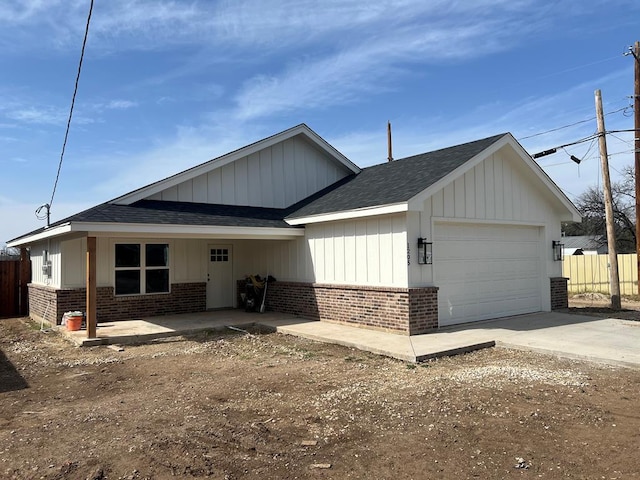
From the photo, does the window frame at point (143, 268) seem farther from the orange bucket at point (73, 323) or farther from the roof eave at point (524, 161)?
the roof eave at point (524, 161)

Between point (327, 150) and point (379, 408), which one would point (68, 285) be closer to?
point (327, 150)

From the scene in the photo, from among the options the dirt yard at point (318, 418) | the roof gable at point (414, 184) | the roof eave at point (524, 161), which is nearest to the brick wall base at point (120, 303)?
the roof gable at point (414, 184)

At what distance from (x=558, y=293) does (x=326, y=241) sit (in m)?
6.54

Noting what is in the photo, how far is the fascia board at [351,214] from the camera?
32.2 ft

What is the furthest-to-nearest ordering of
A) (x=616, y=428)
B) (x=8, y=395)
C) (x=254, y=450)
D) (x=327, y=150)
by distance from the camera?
(x=327, y=150)
(x=8, y=395)
(x=616, y=428)
(x=254, y=450)

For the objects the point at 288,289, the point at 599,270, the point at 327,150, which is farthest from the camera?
the point at 599,270

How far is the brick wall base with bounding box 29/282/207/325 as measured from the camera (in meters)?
12.6

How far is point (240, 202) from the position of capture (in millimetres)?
14883

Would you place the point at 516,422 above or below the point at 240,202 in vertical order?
below

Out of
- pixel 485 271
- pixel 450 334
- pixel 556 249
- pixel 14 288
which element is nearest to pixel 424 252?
pixel 450 334

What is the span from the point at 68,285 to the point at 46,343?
237 cm

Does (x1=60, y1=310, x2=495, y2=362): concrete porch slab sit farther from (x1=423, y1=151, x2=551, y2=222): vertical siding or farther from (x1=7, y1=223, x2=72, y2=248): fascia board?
(x1=423, y1=151, x2=551, y2=222): vertical siding

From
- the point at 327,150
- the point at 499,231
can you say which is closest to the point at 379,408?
the point at 499,231

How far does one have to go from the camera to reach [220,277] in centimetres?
1502
